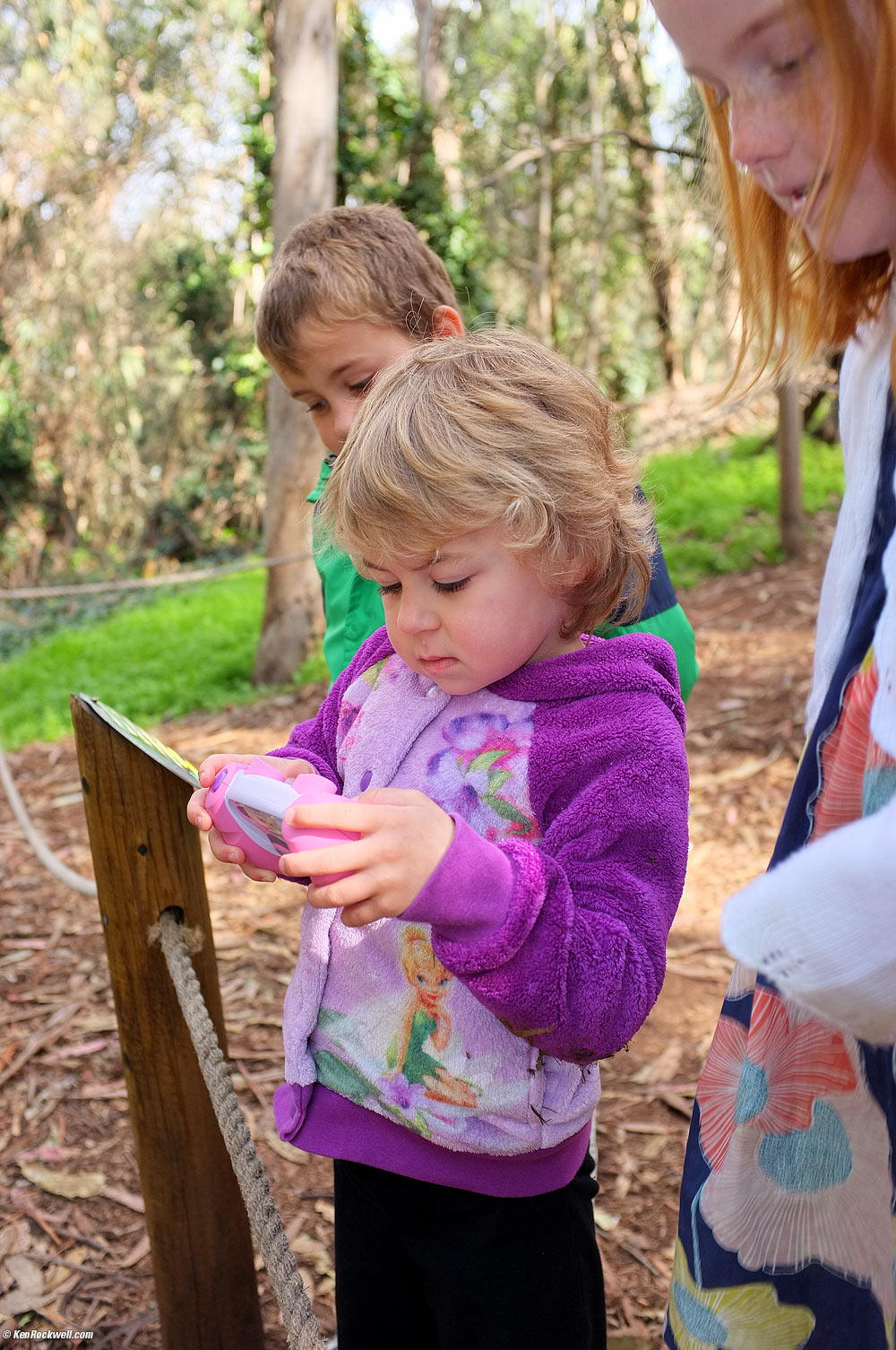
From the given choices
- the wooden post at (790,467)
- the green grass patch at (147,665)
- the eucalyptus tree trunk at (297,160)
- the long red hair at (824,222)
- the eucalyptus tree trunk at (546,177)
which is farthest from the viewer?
the eucalyptus tree trunk at (546,177)

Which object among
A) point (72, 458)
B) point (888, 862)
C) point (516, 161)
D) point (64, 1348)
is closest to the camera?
point (888, 862)

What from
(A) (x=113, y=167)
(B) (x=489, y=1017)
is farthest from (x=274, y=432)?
(A) (x=113, y=167)

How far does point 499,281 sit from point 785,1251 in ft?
80.1

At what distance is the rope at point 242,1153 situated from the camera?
124 centimetres

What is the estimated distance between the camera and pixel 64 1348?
2.17 m

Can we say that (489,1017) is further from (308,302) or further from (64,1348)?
(64,1348)

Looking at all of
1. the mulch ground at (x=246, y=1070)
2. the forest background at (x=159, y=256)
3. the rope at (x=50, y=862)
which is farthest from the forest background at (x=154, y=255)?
the rope at (x=50, y=862)

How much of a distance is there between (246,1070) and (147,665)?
508 centimetres

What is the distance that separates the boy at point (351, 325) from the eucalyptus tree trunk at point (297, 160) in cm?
434

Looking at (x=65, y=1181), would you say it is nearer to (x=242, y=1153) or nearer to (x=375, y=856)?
(x=242, y=1153)

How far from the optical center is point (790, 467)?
702 cm

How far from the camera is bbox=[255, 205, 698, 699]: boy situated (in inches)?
73.3

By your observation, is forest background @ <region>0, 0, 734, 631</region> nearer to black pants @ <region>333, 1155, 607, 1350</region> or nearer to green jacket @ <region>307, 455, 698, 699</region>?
green jacket @ <region>307, 455, 698, 699</region>

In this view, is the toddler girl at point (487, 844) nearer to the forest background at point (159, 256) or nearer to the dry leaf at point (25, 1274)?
the dry leaf at point (25, 1274)
